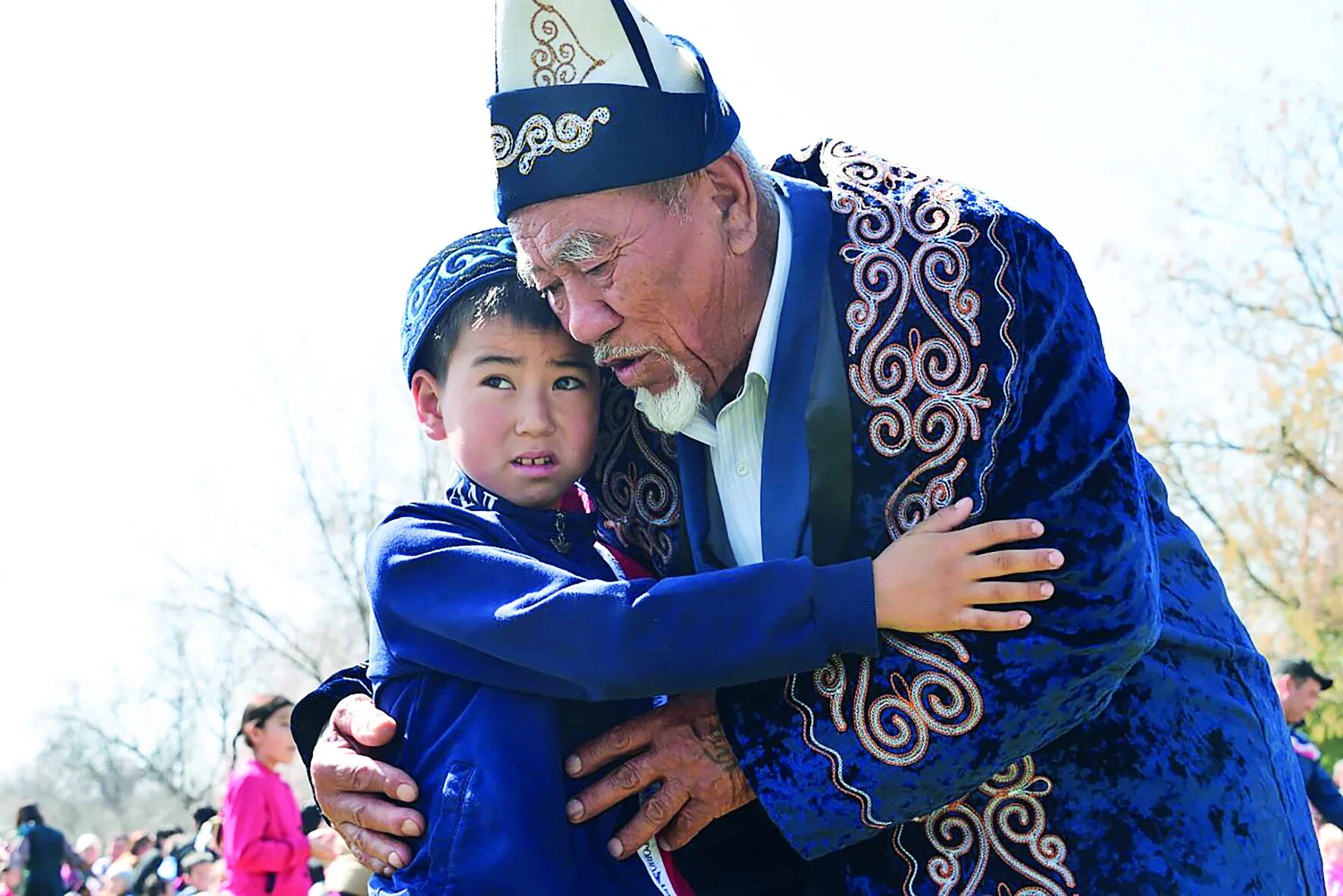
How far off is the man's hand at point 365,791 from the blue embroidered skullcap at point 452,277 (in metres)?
0.72

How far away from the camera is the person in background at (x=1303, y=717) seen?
28.3 ft

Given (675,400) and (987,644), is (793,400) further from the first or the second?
A: (987,644)

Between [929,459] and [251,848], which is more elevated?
[929,459]

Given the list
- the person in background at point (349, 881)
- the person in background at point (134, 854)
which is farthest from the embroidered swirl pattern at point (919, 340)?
the person in background at point (134, 854)

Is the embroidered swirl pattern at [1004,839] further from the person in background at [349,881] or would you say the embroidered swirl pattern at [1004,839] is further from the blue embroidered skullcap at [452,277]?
the person in background at [349,881]

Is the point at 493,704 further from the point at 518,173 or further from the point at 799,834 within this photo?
the point at 518,173

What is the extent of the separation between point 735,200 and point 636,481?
593mm

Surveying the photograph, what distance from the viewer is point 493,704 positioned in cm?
250

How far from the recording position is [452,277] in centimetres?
288

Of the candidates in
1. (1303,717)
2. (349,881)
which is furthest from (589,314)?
(1303,717)

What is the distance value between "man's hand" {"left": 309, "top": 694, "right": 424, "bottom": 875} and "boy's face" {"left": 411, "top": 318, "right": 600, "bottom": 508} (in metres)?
0.49

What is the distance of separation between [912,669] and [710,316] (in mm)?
760

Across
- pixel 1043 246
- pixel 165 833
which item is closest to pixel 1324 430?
pixel 165 833

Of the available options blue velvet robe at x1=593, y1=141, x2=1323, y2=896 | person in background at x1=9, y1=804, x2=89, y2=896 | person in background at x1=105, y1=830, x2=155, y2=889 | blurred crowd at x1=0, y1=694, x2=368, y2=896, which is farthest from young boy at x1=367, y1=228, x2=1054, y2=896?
person in background at x1=105, y1=830, x2=155, y2=889
